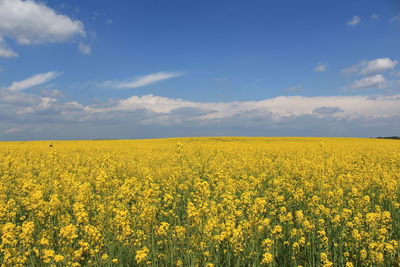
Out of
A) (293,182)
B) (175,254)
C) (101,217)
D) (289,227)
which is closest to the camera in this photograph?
(175,254)

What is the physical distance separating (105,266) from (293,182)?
717 cm

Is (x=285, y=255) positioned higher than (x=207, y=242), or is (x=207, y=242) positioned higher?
(x=207, y=242)

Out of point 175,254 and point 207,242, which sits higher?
point 207,242

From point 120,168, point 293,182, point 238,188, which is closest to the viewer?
point 238,188

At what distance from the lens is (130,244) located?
4570mm

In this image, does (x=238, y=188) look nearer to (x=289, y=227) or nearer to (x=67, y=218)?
(x=289, y=227)

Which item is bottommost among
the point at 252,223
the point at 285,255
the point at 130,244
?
the point at 285,255

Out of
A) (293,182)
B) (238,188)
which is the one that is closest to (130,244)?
(238,188)

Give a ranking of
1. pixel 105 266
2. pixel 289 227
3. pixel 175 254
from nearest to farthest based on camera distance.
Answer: pixel 105 266
pixel 175 254
pixel 289 227

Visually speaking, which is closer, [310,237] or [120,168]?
[310,237]

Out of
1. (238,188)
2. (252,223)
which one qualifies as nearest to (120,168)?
(238,188)

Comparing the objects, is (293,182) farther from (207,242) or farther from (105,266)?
(105,266)

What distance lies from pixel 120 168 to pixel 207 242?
27.2ft

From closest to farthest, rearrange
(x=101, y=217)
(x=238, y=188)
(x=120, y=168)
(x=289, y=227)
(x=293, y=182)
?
(x=101, y=217) < (x=289, y=227) < (x=238, y=188) < (x=293, y=182) < (x=120, y=168)
